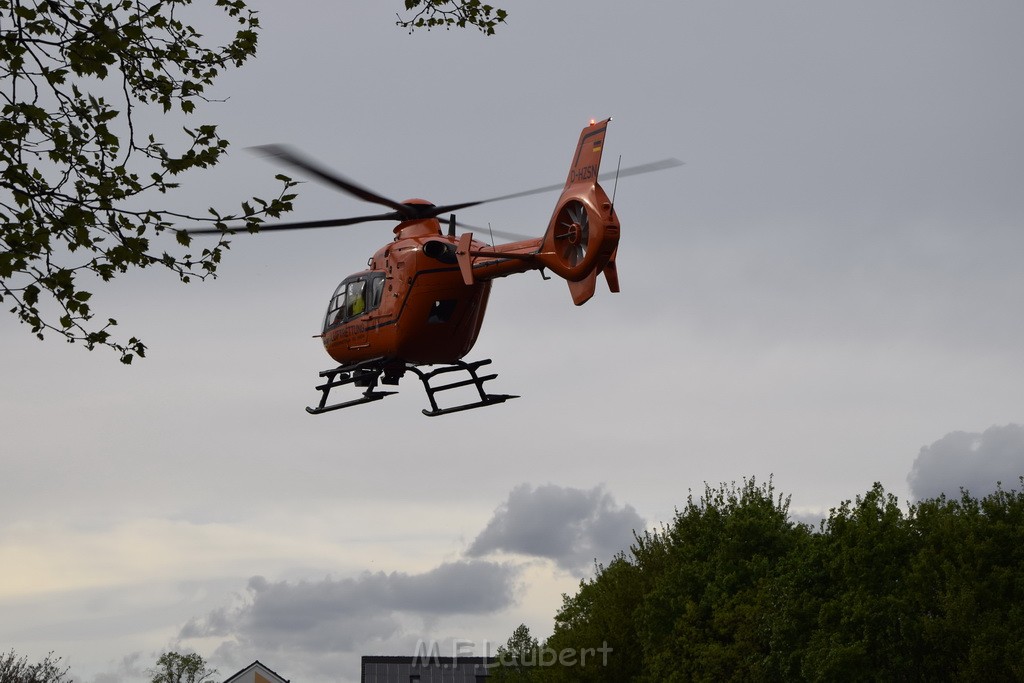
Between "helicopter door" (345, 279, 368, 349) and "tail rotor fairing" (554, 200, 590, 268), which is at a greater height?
"helicopter door" (345, 279, 368, 349)

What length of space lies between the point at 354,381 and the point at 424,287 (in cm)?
308

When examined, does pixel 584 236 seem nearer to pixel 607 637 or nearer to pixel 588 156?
pixel 588 156

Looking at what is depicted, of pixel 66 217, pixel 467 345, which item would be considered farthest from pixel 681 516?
pixel 66 217

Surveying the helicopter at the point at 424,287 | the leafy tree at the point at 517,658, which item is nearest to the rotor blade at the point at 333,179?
the helicopter at the point at 424,287

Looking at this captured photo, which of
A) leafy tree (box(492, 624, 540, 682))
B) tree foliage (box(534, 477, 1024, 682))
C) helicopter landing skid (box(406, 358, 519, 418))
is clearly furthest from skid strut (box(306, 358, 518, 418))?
leafy tree (box(492, 624, 540, 682))

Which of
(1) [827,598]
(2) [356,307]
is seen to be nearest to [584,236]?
(2) [356,307]

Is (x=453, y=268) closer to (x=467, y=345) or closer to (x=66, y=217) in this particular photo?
(x=467, y=345)

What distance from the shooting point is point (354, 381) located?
29.6 metres

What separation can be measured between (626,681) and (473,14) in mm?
43113

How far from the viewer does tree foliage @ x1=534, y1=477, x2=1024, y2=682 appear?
37250mm

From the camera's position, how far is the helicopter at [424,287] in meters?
25.8

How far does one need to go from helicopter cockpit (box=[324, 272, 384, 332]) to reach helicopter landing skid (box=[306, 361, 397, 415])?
4.67ft

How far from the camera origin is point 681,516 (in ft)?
174

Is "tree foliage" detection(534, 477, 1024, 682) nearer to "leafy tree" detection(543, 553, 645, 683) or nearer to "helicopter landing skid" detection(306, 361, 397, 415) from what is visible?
"leafy tree" detection(543, 553, 645, 683)
